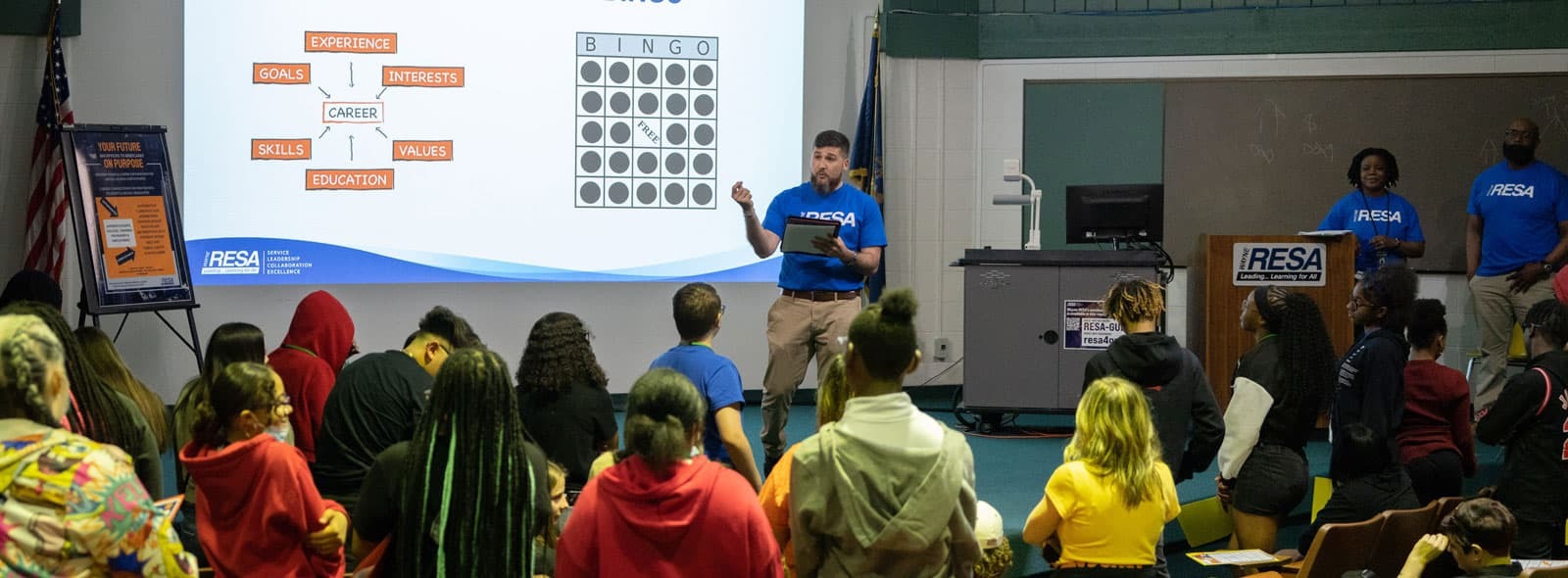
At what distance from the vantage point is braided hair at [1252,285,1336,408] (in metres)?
4.36

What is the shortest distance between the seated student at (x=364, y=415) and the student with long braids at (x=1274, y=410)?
98.9 inches

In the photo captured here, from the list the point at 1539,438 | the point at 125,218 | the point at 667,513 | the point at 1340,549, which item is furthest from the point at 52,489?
the point at 125,218

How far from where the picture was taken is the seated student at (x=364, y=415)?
3.34 metres

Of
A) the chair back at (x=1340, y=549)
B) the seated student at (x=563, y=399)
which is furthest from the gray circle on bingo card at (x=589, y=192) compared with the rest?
the chair back at (x=1340, y=549)

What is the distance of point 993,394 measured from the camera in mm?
6715

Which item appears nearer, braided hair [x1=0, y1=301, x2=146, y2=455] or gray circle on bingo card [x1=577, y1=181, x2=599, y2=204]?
braided hair [x1=0, y1=301, x2=146, y2=455]

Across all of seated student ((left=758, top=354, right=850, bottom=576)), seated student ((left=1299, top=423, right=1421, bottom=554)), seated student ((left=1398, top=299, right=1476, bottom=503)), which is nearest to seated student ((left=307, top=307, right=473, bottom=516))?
seated student ((left=758, top=354, right=850, bottom=576))

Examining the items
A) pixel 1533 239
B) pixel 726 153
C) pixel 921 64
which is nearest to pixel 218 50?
pixel 726 153

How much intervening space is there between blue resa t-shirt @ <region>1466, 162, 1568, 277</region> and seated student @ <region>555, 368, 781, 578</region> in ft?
19.6

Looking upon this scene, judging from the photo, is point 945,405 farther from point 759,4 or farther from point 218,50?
point 218,50

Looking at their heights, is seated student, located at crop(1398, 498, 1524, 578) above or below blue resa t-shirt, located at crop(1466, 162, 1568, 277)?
below

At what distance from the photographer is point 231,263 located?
23.2 ft

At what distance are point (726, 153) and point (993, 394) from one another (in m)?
2.02

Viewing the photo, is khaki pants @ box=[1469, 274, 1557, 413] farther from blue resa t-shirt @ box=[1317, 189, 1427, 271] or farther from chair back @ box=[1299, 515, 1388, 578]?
chair back @ box=[1299, 515, 1388, 578]
